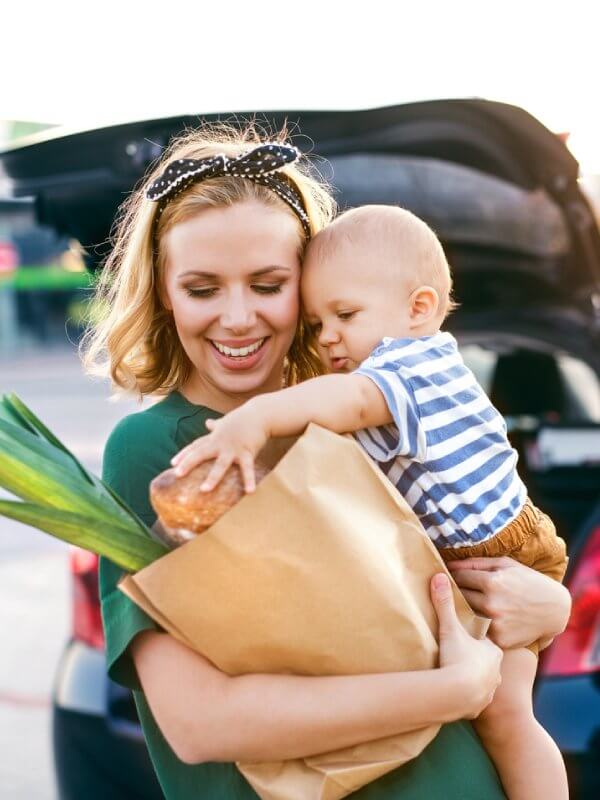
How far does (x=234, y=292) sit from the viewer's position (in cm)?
154

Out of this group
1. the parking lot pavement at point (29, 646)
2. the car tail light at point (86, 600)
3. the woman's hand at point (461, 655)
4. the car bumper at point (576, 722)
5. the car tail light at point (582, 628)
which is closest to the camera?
the woman's hand at point (461, 655)

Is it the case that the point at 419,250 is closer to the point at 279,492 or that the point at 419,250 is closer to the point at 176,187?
the point at 176,187

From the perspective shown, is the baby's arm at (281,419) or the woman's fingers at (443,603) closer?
the baby's arm at (281,419)

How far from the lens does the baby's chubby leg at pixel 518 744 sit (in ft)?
4.88

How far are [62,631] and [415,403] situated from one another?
424 cm

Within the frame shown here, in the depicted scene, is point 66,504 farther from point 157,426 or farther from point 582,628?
point 582,628

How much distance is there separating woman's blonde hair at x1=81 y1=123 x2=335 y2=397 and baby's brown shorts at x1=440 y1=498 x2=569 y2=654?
46 cm

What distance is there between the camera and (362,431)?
4.70ft

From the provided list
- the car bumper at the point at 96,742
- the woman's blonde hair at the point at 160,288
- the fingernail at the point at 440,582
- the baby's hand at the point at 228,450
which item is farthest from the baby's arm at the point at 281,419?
the car bumper at the point at 96,742

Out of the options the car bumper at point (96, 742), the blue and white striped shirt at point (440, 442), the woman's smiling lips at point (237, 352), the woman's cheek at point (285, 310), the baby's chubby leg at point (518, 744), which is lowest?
the car bumper at point (96, 742)

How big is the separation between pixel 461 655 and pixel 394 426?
30 cm

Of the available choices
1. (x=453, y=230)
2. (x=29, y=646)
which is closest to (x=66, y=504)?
(x=453, y=230)

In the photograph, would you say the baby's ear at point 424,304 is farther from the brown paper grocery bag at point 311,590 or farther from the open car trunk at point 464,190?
the open car trunk at point 464,190

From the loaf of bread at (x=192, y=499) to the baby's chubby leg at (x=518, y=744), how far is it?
0.55 m
